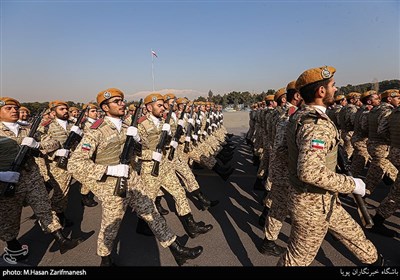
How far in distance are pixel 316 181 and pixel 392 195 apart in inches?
90.4

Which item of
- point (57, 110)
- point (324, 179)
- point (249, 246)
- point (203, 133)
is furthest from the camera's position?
point (203, 133)

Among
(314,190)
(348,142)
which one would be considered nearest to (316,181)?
(314,190)

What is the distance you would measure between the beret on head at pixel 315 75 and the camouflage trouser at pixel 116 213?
2.27m

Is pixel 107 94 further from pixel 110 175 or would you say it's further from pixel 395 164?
pixel 395 164

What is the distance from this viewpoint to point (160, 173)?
Result: 3.76 meters

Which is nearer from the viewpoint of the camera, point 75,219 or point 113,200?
point 113,200

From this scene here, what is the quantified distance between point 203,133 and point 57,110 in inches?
180

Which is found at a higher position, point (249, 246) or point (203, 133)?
point (203, 133)

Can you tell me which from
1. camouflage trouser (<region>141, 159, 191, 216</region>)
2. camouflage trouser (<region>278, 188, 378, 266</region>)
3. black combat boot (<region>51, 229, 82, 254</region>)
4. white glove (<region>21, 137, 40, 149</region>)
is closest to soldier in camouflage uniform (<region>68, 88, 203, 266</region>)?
camouflage trouser (<region>141, 159, 191, 216</region>)

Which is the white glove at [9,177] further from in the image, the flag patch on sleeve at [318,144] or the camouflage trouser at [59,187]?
the flag patch on sleeve at [318,144]

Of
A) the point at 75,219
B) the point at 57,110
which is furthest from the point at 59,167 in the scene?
the point at 57,110

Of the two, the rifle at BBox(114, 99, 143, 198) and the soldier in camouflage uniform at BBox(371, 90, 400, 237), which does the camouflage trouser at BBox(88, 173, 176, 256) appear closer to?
the rifle at BBox(114, 99, 143, 198)

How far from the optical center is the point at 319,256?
2992 millimetres

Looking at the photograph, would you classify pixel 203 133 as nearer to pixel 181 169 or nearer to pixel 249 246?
pixel 181 169
